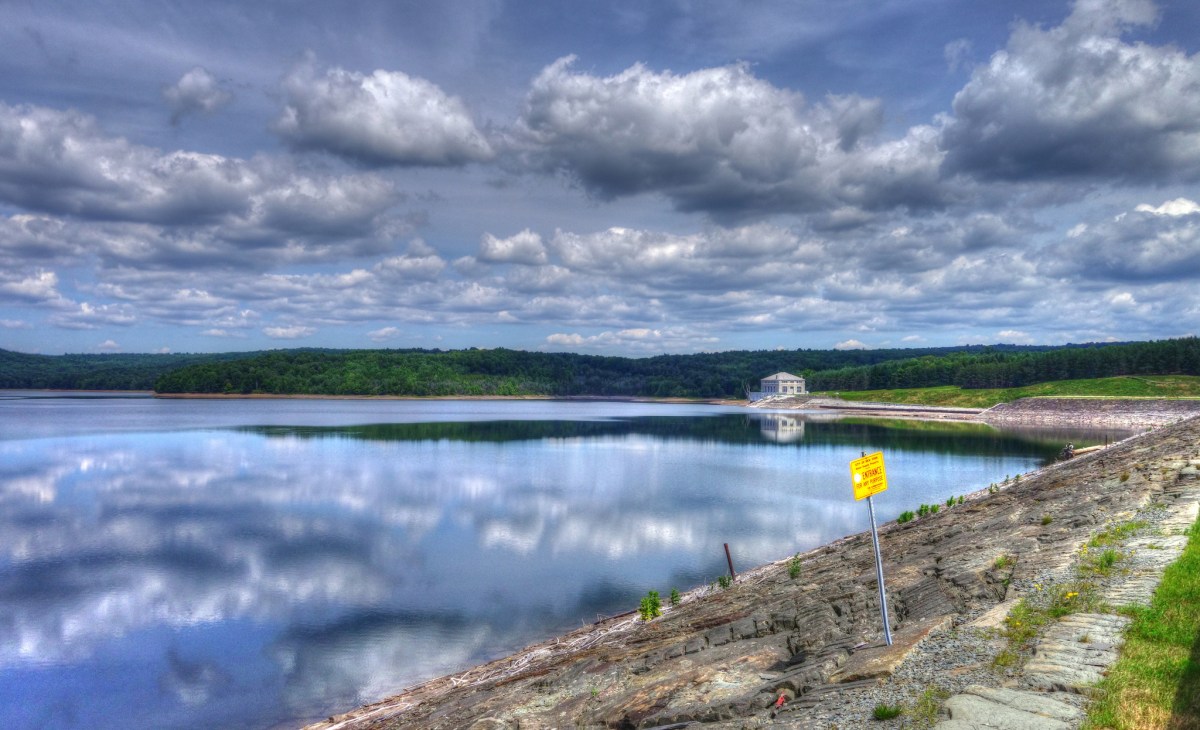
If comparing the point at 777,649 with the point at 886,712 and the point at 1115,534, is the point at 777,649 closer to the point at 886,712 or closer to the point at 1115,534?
the point at 886,712

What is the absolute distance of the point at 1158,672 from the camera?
793 centimetres

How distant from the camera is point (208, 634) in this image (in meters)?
19.6

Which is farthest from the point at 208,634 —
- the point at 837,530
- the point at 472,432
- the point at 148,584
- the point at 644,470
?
the point at 472,432

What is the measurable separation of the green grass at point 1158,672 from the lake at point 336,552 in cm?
1386

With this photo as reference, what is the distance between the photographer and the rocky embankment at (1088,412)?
92.4 meters

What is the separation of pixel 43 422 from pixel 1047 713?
122 m

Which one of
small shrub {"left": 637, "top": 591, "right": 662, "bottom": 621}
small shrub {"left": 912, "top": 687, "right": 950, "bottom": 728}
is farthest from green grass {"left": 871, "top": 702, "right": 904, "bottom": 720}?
small shrub {"left": 637, "top": 591, "right": 662, "bottom": 621}

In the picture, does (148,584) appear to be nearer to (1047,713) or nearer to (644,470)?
(1047,713)

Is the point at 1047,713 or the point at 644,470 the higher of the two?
the point at 1047,713

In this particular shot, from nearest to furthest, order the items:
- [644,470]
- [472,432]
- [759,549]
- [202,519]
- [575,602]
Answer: [575,602], [759,549], [202,519], [644,470], [472,432]

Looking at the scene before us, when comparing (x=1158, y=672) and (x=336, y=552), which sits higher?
(x=1158, y=672)

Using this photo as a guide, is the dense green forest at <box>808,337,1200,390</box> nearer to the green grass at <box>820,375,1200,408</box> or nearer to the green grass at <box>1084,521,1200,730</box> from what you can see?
the green grass at <box>820,375,1200,408</box>

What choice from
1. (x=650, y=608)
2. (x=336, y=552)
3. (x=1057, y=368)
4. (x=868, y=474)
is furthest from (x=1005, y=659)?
→ (x=1057, y=368)

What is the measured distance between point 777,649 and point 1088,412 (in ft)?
378
